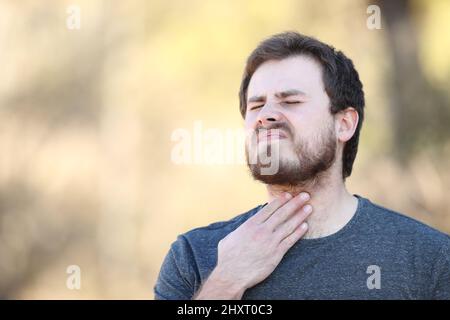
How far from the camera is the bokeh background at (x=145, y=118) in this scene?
6.68 metres

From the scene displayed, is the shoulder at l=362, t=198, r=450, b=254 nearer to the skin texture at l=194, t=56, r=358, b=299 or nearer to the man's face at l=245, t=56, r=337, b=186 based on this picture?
the skin texture at l=194, t=56, r=358, b=299

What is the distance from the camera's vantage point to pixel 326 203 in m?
2.31

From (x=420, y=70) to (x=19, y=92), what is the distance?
495 centimetres

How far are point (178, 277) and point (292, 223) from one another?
0.42 meters

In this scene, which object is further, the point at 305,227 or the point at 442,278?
the point at 305,227

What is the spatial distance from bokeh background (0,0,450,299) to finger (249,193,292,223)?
171 inches

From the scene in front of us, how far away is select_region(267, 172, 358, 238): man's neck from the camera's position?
2260 millimetres

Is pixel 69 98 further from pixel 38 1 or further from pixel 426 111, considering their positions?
pixel 426 111

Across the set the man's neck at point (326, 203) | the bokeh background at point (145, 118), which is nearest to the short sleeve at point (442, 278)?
the man's neck at point (326, 203)

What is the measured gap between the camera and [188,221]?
24.5 feet

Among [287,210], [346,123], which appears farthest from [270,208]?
[346,123]

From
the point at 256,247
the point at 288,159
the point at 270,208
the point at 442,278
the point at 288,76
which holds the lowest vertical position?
the point at 442,278

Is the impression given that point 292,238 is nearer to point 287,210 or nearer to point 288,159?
point 287,210

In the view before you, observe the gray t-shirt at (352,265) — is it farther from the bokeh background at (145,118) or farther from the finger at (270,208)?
the bokeh background at (145,118)
